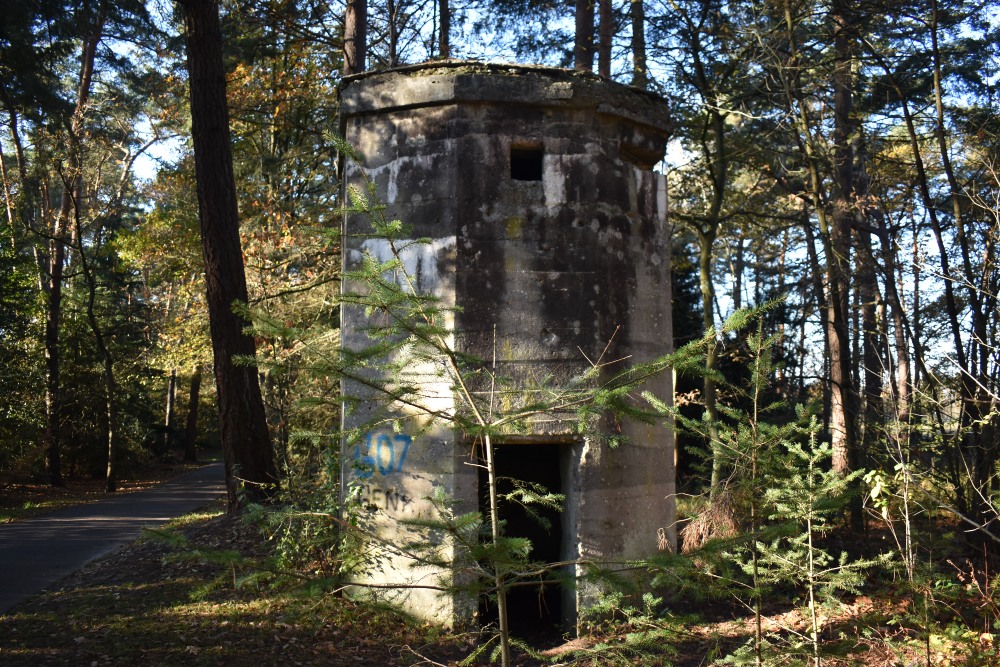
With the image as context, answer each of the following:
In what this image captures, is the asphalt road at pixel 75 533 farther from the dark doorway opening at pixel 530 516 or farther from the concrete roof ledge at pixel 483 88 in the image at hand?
the concrete roof ledge at pixel 483 88

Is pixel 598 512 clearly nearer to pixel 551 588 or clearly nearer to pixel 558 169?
pixel 551 588

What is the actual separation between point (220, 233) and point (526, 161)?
456 cm

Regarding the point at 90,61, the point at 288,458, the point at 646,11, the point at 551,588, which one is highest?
the point at 90,61

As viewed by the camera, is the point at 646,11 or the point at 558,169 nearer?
the point at 558,169

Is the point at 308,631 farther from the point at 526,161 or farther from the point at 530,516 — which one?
the point at 526,161

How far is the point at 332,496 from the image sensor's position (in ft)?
27.8

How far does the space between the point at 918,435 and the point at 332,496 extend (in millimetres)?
8011

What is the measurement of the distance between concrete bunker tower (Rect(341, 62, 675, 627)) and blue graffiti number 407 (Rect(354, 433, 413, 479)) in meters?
0.01

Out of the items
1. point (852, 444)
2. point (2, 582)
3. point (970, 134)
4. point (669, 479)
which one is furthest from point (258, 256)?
point (970, 134)

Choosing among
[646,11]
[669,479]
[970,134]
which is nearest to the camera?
[669,479]

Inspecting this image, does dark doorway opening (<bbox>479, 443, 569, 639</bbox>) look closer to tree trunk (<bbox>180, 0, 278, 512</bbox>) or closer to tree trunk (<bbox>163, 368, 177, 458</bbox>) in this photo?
tree trunk (<bbox>180, 0, 278, 512</bbox>)

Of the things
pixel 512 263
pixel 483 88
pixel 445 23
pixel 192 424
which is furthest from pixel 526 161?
pixel 192 424

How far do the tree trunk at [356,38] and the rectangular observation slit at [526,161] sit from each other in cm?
593

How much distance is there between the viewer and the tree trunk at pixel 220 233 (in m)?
10.2
